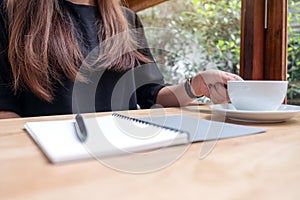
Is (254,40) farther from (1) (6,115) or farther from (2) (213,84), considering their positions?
(1) (6,115)

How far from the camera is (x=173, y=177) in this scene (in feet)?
0.89

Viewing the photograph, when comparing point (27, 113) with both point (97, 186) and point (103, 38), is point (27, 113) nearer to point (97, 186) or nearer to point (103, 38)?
point (103, 38)

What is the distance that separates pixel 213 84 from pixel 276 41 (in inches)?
21.9

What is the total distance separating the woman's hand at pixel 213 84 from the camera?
814mm

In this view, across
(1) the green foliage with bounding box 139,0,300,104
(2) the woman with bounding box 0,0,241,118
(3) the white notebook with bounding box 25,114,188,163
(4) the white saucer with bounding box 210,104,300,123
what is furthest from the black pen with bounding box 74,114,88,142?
(1) the green foliage with bounding box 139,0,300,104

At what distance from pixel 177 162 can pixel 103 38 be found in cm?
88

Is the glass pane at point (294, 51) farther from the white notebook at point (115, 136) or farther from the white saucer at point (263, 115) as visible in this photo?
the white notebook at point (115, 136)

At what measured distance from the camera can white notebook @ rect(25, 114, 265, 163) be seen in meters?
0.34

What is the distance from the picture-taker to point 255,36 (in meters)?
1.27

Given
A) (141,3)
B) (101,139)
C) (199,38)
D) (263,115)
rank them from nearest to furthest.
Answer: (101,139) → (263,115) → (199,38) → (141,3)

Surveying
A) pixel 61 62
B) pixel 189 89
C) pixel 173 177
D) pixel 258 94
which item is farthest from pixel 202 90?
pixel 173 177

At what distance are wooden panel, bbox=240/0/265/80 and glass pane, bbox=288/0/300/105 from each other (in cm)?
11

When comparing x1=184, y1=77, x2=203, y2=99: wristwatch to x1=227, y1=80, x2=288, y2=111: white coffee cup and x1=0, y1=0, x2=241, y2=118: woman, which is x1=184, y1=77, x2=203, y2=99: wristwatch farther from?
x1=227, y1=80, x2=288, y2=111: white coffee cup

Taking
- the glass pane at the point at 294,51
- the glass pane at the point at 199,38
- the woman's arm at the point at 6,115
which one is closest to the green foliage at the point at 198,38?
the glass pane at the point at 199,38
